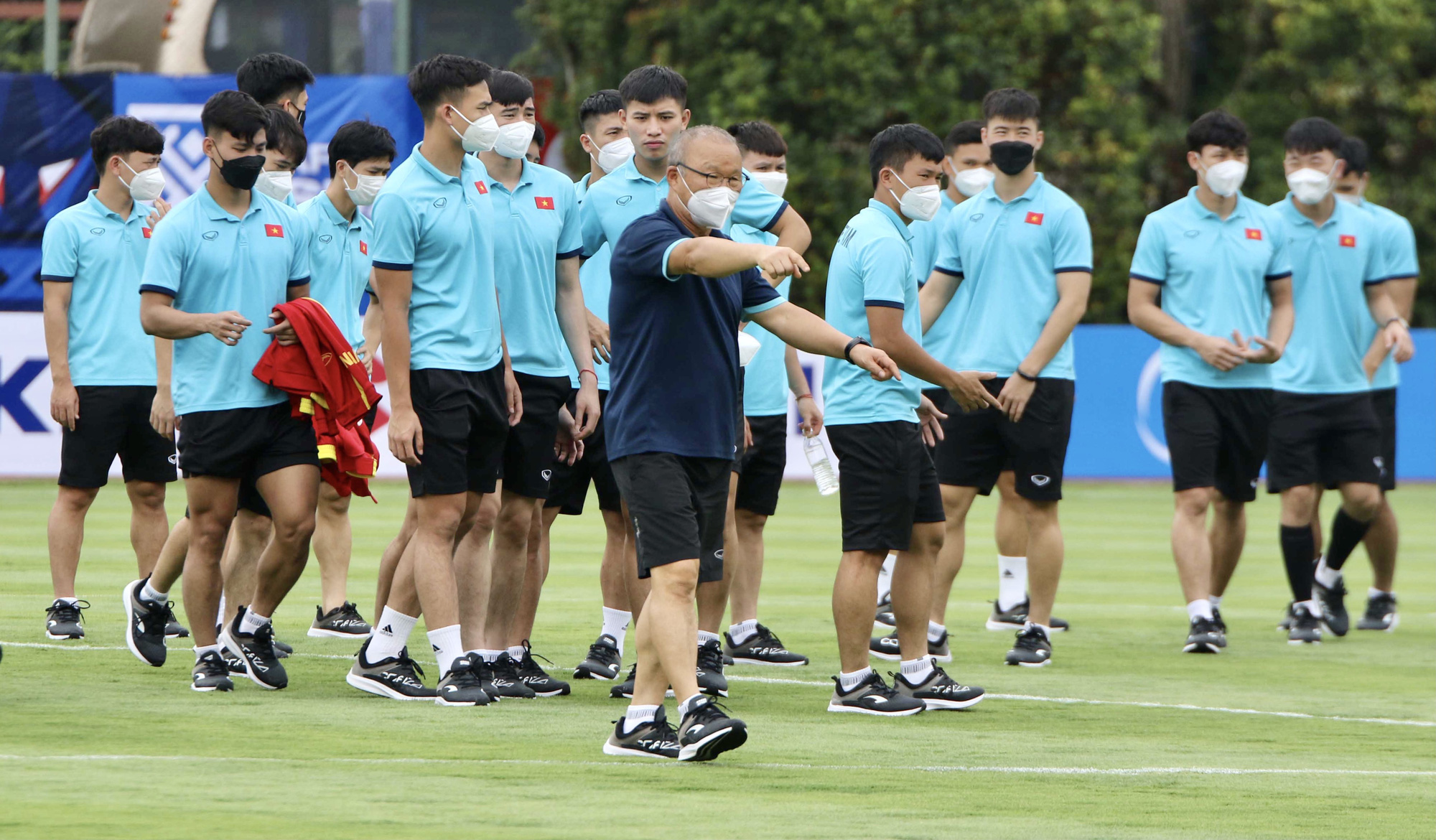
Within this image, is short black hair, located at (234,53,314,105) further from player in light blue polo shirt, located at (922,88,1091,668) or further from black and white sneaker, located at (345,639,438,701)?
player in light blue polo shirt, located at (922,88,1091,668)

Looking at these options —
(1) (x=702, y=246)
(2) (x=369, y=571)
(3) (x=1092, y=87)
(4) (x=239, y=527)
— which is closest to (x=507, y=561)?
(4) (x=239, y=527)

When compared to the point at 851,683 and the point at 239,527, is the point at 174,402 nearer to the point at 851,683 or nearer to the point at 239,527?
the point at 239,527

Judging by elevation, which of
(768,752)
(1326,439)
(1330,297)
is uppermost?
(1330,297)

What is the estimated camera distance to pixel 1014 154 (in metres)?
9.94

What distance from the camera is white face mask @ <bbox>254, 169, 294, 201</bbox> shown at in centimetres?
880

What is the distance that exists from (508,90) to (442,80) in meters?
0.48

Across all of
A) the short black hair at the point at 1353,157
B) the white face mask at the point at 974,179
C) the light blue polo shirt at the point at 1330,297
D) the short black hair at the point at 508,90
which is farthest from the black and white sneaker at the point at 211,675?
the short black hair at the point at 1353,157

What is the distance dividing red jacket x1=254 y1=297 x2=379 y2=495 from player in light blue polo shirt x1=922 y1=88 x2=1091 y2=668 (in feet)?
10.7

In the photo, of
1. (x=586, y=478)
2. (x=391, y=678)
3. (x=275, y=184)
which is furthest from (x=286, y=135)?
(x=391, y=678)

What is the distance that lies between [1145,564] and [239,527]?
28.1 ft

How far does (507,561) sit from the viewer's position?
26.8 feet

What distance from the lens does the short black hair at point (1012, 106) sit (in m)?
9.89

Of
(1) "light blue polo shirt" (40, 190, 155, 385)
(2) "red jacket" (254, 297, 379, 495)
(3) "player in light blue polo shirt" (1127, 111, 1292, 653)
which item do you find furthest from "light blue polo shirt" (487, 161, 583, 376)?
(3) "player in light blue polo shirt" (1127, 111, 1292, 653)

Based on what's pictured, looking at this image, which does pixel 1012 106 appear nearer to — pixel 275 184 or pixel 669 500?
pixel 275 184
